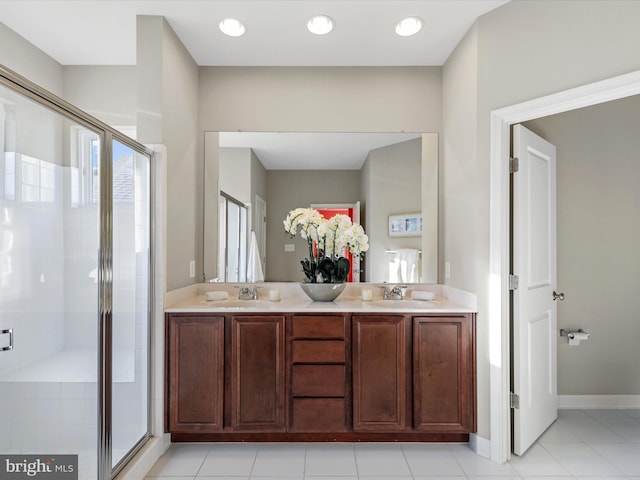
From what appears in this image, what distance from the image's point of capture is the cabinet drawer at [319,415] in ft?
7.41

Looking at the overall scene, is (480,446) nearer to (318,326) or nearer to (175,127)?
(318,326)

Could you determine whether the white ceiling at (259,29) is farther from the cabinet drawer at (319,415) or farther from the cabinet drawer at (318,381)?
the cabinet drawer at (319,415)

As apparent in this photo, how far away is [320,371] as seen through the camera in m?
2.27

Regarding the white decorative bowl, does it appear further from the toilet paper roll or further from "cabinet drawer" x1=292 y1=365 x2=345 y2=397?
the toilet paper roll

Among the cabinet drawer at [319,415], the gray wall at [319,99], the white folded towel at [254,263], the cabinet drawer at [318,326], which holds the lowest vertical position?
the cabinet drawer at [319,415]

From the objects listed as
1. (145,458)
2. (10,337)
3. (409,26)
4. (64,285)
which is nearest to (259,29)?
(409,26)

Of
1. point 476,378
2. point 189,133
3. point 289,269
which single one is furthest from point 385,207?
point 189,133

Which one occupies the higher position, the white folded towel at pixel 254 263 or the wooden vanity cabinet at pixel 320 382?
the white folded towel at pixel 254 263

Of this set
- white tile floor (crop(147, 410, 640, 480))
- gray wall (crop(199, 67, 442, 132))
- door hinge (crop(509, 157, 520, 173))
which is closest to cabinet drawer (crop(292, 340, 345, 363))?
white tile floor (crop(147, 410, 640, 480))

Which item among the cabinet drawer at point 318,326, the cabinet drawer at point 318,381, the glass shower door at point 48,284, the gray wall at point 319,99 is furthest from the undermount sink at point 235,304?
the gray wall at point 319,99

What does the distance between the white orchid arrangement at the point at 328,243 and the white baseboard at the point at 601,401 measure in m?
1.95

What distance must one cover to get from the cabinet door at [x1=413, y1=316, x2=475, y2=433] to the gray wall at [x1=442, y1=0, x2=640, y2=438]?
0.08 metres

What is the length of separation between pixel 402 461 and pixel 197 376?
4.24 feet

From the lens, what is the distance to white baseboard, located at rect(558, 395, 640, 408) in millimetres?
2830
